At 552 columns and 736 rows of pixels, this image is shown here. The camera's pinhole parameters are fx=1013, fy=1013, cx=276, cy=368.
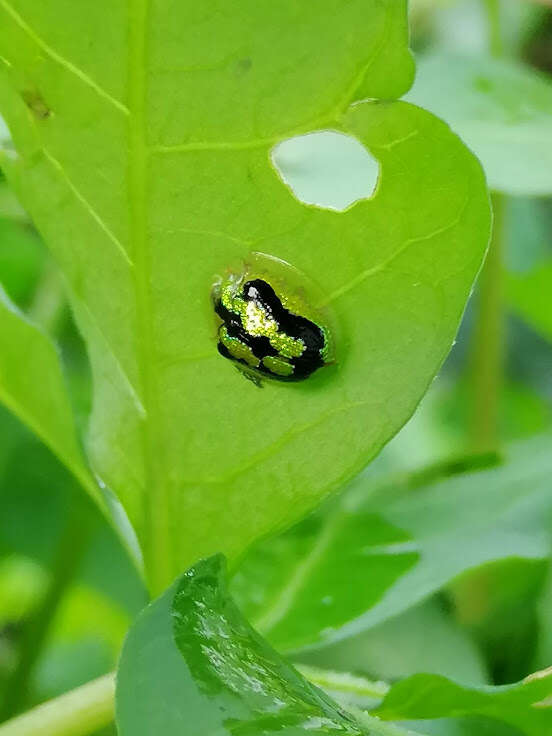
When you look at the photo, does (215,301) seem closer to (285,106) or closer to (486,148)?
(285,106)

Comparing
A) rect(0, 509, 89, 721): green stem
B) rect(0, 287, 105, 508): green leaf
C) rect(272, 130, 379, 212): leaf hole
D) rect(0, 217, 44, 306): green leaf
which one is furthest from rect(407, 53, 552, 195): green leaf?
rect(0, 217, 44, 306): green leaf

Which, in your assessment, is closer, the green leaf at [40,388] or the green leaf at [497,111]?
the green leaf at [40,388]

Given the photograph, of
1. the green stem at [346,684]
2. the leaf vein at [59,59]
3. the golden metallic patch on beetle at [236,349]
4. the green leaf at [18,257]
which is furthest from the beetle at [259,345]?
the green leaf at [18,257]

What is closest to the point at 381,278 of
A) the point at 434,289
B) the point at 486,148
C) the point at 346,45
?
the point at 434,289

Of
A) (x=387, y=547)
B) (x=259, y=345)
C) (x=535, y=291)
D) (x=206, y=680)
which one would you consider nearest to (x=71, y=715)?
(x=206, y=680)

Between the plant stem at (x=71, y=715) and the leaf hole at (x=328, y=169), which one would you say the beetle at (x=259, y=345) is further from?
the plant stem at (x=71, y=715)
